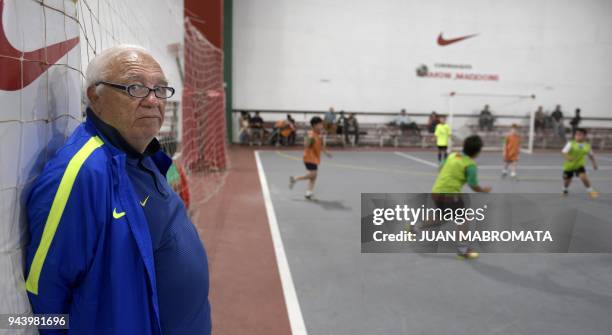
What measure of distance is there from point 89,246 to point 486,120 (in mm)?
22345

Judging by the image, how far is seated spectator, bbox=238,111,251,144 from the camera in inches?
762

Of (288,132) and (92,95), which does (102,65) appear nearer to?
(92,95)

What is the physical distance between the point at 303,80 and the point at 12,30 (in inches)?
768

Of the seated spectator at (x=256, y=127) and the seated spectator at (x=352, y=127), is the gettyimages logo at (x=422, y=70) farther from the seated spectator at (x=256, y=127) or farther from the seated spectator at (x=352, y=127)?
the seated spectator at (x=256, y=127)

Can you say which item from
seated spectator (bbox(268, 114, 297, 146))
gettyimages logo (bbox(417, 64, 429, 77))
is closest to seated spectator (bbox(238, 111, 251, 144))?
seated spectator (bbox(268, 114, 297, 146))

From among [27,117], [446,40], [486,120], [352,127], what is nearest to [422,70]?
[446,40]

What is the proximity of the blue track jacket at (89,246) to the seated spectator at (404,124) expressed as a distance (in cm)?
2016

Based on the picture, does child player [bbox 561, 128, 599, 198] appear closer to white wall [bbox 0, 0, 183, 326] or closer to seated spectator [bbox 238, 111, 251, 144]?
white wall [bbox 0, 0, 183, 326]

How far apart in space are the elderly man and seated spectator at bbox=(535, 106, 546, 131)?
23.4m

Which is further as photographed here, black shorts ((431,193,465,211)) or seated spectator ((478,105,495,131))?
seated spectator ((478,105,495,131))

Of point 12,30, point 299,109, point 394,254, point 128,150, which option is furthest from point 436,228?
point 299,109

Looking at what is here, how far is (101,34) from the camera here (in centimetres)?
307

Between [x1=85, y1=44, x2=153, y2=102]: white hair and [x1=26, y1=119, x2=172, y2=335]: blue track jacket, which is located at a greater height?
[x1=85, y1=44, x2=153, y2=102]: white hair

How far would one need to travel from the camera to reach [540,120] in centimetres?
2177
